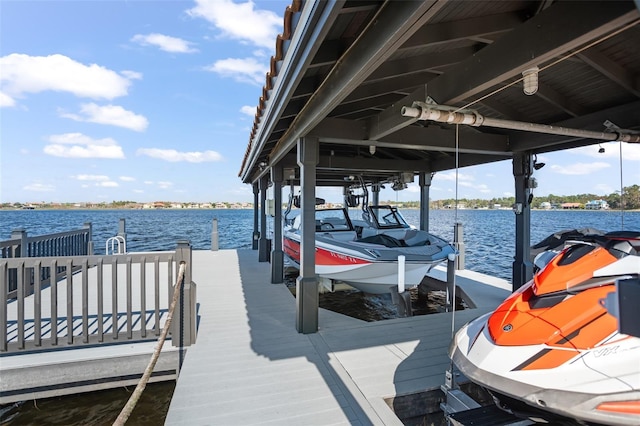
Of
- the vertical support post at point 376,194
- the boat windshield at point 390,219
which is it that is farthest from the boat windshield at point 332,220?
the vertical support post at point 376,194

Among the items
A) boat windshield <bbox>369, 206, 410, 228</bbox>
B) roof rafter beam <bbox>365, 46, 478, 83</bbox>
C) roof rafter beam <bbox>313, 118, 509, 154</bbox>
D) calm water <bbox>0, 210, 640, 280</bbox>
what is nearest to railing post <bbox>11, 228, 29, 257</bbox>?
calm water <bbox>0, 210, 640, 280</bbox>

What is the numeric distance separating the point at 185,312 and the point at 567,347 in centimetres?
324

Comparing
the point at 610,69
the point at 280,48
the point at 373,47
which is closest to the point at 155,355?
the point at 280,48

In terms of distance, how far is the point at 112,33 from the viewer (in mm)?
7137

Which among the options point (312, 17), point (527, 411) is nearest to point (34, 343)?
point (312, 17)

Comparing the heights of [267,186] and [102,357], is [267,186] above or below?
above

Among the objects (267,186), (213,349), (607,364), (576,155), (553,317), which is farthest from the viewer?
(267,186)

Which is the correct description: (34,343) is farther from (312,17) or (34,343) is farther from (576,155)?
(576,155)

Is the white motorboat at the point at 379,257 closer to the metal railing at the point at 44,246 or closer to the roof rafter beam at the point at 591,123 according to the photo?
the roof rafter beam at the point at 591,123

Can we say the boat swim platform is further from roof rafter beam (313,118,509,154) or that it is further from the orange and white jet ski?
roof rafter beam (313,118,509,154)

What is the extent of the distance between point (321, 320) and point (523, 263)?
345 centimetres

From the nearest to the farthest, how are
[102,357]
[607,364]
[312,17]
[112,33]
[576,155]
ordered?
[607,364]
[312,17]
[102,357]
[576,155]
[112,33]

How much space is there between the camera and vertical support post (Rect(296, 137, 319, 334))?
→ 392 cm

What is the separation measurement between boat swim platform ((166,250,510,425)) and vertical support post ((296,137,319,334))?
12.1 inches
